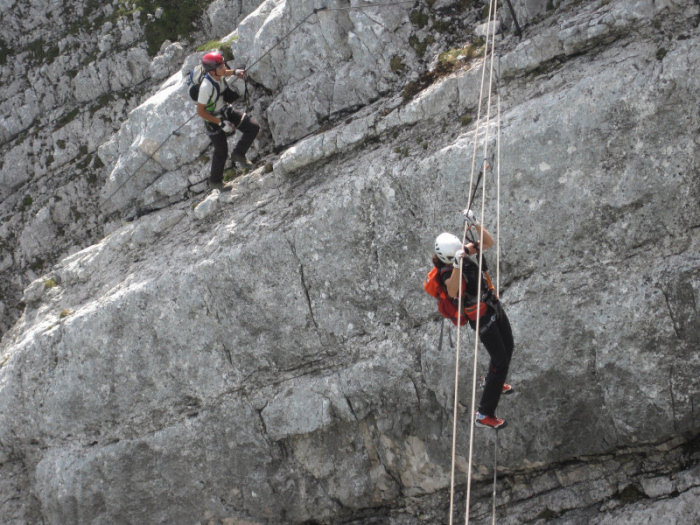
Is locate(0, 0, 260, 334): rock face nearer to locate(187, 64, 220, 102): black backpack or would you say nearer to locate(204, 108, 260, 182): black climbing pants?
locate(204, 108, 260, 182): black climbing pants

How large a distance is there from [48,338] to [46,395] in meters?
1.46

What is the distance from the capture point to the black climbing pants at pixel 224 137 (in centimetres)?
1636

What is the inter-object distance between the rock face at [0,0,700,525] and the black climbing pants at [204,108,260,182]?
731 millimetres

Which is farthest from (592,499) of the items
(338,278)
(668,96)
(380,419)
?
(668,96)

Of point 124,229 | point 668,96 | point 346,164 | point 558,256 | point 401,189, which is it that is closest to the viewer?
point 668,96

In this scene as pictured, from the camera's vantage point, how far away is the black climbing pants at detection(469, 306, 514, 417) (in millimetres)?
11648

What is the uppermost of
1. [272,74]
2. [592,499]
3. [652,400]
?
[272,74]

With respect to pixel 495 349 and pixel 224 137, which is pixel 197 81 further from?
pixel 495 349

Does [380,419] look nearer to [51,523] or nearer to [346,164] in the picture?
[346,164]

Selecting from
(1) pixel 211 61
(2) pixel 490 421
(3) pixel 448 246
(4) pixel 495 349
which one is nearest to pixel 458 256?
(3) pixel 448 246

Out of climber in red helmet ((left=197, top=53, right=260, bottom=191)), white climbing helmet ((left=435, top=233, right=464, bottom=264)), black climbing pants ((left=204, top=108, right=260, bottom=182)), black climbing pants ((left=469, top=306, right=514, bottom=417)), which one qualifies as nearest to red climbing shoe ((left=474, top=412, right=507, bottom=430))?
black climbing pants ((left=469, top=306, right=514, bottom=417))

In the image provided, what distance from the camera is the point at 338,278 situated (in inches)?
595

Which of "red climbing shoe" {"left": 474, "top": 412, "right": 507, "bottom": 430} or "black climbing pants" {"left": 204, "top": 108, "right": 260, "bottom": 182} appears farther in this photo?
"black climbing pants" {"left": 204, "top": 108, "right": 260, "bottom": 182}

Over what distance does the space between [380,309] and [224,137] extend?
5877 millimetres
